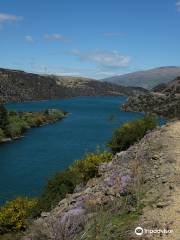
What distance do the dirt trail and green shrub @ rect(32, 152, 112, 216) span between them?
1008 cm

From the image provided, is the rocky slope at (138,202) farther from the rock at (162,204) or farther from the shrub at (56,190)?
the shrub at (56,190)

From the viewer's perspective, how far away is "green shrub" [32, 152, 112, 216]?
31853 mm

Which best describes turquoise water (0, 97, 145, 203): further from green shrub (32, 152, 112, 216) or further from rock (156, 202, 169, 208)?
rock (156, 202, 169, 208)

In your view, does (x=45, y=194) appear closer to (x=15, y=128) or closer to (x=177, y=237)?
(x=177, y=237)

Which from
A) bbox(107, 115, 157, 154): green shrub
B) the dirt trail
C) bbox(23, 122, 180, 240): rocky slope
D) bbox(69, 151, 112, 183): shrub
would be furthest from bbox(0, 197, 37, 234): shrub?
the dirt trail

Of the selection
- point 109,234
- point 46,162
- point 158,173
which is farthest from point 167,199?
point 46,162

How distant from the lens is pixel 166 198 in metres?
15.6

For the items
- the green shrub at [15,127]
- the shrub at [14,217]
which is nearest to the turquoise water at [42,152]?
the green shrub at [15,127]

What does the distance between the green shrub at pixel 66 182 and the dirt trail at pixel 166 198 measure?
33.1ft

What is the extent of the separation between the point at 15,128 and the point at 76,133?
18.5 metres

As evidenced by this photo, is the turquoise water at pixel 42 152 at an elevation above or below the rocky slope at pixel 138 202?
below

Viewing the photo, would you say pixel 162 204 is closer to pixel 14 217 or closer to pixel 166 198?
pixel 166 198

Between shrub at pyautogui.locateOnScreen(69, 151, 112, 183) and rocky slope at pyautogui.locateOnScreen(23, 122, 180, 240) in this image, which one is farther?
shrub at pyautogui.locateOnScreen(69, 151, 112, 183)

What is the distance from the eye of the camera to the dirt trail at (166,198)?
43.2 feet
